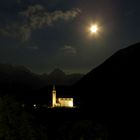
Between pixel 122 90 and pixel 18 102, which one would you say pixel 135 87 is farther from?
pixel 18 102

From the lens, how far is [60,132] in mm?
42312

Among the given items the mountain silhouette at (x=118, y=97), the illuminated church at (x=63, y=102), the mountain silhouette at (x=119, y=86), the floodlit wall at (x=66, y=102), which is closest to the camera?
the mountain silhouette at (x=118, y=97)

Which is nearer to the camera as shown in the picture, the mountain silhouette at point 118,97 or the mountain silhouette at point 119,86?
the mountain silhouette at point 118,97

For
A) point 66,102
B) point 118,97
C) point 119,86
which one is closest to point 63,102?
point 66,102

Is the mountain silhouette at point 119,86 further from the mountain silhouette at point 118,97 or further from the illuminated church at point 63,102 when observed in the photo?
the illuminated church at point 63,102

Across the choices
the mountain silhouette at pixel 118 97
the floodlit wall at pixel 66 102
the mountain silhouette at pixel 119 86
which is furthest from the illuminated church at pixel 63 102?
the mountain silhouette at pixel 119 86

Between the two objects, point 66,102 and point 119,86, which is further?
point 119,86

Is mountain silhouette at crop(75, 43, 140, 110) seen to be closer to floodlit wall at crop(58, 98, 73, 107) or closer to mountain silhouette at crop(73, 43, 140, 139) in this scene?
mountain silhouette at crop(73, 43, 140, 139)

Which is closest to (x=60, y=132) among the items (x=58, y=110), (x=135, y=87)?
(x=58, y=110)

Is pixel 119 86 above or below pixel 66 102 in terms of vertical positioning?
above

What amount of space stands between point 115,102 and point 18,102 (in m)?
Result: 120

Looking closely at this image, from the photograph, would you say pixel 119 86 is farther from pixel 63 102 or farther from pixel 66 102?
pixel 63 102

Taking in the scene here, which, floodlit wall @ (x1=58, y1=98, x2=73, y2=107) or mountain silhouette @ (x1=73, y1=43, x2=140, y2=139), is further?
floodlit wall @ (x1=58, y1=98, x2=73, y2=107)

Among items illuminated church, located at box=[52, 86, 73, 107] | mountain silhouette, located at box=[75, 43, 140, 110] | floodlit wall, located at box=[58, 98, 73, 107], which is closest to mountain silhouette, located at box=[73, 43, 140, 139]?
mountain silhouette, located at box=[75, 43, 140, 110]
